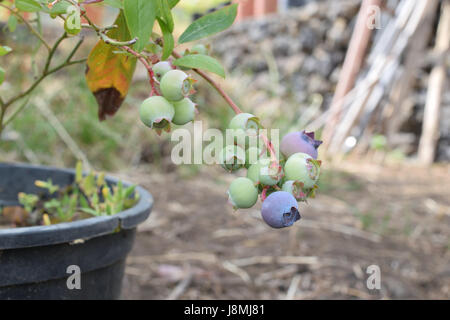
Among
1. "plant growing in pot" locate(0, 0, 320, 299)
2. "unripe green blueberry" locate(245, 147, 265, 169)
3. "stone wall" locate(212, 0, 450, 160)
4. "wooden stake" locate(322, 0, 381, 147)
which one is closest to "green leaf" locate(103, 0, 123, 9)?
"plant growing in pot" locate(0, 0, 320, 299)

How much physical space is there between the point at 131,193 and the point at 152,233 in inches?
35.3

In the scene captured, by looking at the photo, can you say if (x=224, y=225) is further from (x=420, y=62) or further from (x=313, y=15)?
(x=313, y=15)

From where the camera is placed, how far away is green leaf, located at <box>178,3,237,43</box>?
1.67 ft

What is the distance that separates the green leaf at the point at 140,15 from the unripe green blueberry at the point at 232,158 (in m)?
0.14

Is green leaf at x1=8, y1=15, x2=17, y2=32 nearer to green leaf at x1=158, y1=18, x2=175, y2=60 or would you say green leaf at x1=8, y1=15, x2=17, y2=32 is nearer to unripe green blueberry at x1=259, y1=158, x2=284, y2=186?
green leaf at x1=158, y1=18, x2=175, y2=60

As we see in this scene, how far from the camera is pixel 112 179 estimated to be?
1.03 m

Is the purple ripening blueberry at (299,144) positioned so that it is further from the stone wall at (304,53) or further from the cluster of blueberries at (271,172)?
the stone wall at (304,53)

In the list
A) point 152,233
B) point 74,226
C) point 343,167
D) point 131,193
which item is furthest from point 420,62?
point 74,226

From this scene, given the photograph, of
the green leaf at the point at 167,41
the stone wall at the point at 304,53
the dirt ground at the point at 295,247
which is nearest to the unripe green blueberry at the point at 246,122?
the green leaf at the point at 167,41

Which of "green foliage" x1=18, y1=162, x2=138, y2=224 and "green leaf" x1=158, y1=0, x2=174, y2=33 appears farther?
"green foliage" x1=18, y1=162, x2=138, y2=224

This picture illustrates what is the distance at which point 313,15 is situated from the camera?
418 centimetres

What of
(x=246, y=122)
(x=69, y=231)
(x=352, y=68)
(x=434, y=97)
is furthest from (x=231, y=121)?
(x=434, y=97)

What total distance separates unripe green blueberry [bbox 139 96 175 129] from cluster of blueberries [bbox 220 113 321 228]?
0.07 metres

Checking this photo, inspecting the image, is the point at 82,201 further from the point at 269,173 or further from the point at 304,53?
the point at 304,53
